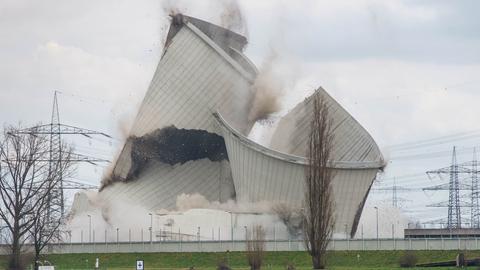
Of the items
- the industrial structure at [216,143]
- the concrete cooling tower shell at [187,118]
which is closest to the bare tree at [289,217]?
the industrial structure at [216,143]

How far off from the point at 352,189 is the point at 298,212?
520cm

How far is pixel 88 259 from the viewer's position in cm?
9331

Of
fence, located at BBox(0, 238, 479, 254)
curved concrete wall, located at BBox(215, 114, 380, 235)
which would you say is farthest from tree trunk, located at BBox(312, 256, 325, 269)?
curved concrete wall, located at BBox(215, 114, 380, 235)

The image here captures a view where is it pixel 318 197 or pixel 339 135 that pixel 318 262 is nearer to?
pixel 318 197

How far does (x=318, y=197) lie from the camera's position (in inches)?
2547

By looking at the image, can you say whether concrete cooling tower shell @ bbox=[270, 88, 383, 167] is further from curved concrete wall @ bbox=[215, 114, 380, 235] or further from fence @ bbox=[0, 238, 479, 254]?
fence @ bbox=[0, 238, 479, 254]

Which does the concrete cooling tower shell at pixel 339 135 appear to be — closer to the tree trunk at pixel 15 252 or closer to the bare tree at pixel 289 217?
the bare tree at pixel 289 217

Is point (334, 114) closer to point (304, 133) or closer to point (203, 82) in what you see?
point (304, 133)

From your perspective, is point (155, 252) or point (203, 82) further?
point (203, 82)

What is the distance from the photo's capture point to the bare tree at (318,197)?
64.0m

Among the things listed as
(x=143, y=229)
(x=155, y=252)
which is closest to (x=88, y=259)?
(x=155, y=252)

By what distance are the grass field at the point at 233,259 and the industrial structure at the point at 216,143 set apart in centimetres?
1641

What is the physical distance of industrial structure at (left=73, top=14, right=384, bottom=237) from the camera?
343ft

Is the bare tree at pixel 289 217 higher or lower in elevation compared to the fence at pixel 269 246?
higher
